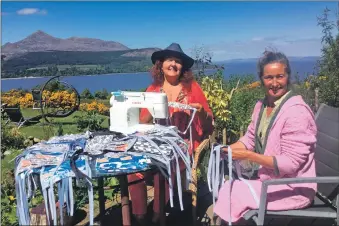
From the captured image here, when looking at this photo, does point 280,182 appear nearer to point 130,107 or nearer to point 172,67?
point 130,107

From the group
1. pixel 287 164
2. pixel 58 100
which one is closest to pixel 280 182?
pixel 287 164

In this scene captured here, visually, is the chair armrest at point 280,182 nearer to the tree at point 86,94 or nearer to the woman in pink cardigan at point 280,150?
the woman in pink cardigan at point 280,150

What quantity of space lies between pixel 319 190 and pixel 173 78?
138 centimetres

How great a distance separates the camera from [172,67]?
3.27 m

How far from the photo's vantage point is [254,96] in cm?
530

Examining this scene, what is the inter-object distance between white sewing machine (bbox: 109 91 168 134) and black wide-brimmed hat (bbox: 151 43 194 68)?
2.17 feet

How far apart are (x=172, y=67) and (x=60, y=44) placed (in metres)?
2.42

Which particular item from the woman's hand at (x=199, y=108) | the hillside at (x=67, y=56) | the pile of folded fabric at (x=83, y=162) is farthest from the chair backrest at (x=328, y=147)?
the hillside at (x=67, y=56)

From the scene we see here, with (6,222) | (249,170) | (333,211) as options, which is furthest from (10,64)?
(333,211)

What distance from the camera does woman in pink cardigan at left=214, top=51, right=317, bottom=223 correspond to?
235cm

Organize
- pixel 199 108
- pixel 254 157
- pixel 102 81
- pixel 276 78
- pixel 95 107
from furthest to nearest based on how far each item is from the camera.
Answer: pixel 95 107 → pixel 102 81 → pixel 199 108 → pixel 276 78 → pixel 254 157

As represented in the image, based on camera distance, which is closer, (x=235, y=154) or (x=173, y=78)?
(x=235, y=154)

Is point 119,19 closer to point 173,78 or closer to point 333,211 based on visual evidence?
point 173,78

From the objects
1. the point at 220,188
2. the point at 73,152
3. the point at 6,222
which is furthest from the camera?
the point at 6,222
